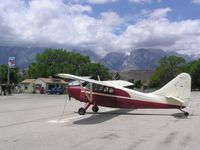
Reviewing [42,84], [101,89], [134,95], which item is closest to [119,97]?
[134,95]

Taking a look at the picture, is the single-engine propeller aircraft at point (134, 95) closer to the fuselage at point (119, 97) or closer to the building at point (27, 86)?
the fuselage at point (119, 97)

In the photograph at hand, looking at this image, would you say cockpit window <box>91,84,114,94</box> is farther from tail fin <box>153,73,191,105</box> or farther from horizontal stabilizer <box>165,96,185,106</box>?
horizontal stabilizer <box>165,96,185,106</box>

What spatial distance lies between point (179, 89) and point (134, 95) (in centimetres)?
235

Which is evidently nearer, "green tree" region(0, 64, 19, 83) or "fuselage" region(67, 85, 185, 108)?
"fuselage" region(67, 85, 185, 108)

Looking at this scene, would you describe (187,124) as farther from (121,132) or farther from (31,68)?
(31,68)

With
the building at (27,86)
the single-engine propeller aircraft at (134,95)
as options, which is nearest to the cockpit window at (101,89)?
the single-engine propeller aircraft at (134,95)

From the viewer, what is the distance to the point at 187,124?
49.6 ft

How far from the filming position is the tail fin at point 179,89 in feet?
59.6

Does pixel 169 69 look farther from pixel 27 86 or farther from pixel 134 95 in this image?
pixel 134 95

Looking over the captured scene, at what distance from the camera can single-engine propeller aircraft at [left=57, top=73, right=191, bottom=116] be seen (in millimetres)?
18188

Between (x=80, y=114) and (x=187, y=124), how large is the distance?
638 centimetres

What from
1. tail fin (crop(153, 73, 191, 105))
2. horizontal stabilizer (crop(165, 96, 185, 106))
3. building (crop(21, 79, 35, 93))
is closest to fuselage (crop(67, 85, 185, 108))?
horizontal stabilizer (crop(165, 96, 185, 106))

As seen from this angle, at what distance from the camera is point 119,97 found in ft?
64.5

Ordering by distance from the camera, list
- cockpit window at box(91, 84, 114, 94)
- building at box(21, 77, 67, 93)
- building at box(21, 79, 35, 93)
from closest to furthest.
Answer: cockpit window at box(91, 84, 114, 94) → building at box(21, 77, 67, 93) → building at box(21, 79, 35, 93)
